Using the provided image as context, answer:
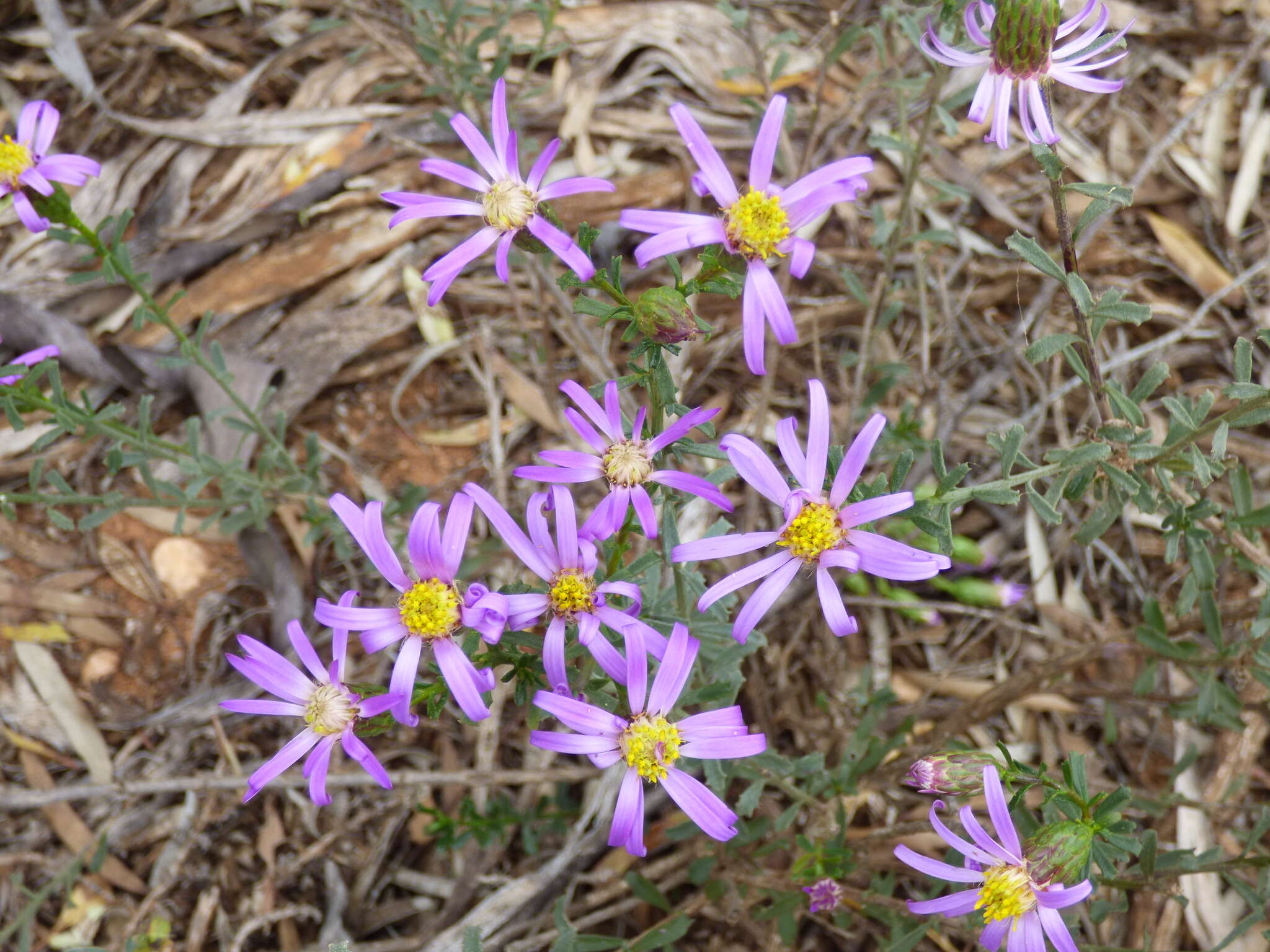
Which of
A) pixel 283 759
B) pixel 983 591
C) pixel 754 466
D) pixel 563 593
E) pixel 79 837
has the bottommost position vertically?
pixel 79 837

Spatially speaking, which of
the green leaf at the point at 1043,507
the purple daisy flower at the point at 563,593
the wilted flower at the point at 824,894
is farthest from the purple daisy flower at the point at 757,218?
the wilted flower at the point at 824,894

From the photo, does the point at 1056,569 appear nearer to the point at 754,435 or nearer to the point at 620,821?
the point at 754,435

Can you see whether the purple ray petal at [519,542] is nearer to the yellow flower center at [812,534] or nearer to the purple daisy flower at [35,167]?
the yellow flower center at [812,534]

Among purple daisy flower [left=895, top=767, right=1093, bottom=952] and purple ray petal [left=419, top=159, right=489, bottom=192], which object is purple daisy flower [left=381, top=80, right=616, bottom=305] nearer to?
purple ray petal [left=419, top=159, right=489, bottom=192]

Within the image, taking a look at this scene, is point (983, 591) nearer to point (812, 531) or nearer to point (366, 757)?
point (812, 531)

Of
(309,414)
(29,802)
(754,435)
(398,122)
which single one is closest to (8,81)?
(398,122)

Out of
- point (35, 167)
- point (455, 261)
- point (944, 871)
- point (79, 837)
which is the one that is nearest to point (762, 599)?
point (944, 871)
